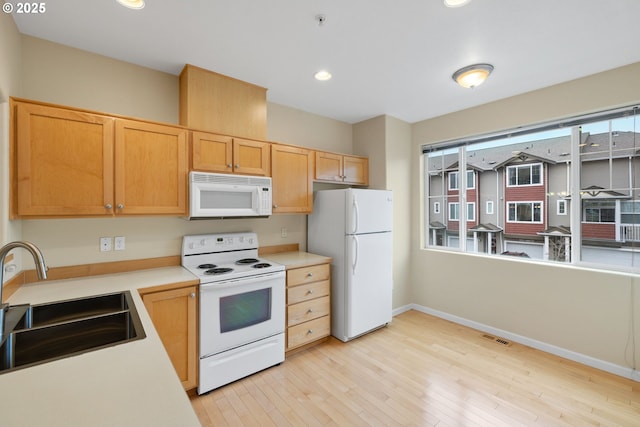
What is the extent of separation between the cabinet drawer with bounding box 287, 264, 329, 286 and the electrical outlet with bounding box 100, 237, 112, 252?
1515 mm

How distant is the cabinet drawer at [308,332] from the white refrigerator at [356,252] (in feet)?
0.58

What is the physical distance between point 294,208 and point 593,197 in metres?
2.93

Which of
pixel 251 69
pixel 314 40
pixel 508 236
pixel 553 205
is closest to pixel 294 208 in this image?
pixel 251 69

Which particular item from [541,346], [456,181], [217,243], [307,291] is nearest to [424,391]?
[307,291]

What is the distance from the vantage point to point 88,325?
4.63ft

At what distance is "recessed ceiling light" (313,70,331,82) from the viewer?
260cm

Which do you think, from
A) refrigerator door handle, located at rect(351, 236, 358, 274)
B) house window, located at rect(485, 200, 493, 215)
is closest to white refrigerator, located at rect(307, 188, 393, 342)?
refrigerator door handle, located at rect(351, 236, 358, 274)

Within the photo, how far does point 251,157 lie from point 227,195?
0.45 m

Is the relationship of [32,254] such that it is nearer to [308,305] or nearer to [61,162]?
[61,162]

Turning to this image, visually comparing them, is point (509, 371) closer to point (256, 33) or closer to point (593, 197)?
point (593, 197)

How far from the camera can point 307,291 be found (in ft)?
9.43

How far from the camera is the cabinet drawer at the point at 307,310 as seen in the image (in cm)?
276

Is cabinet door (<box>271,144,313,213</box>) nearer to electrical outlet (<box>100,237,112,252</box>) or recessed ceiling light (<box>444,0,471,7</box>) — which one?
electrical outlet (<box>100,237,112,252</box>)

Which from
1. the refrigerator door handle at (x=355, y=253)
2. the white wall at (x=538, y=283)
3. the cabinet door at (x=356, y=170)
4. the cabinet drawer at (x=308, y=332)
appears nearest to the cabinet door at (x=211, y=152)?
the refrigerator door handle at (x=355, y=253)
